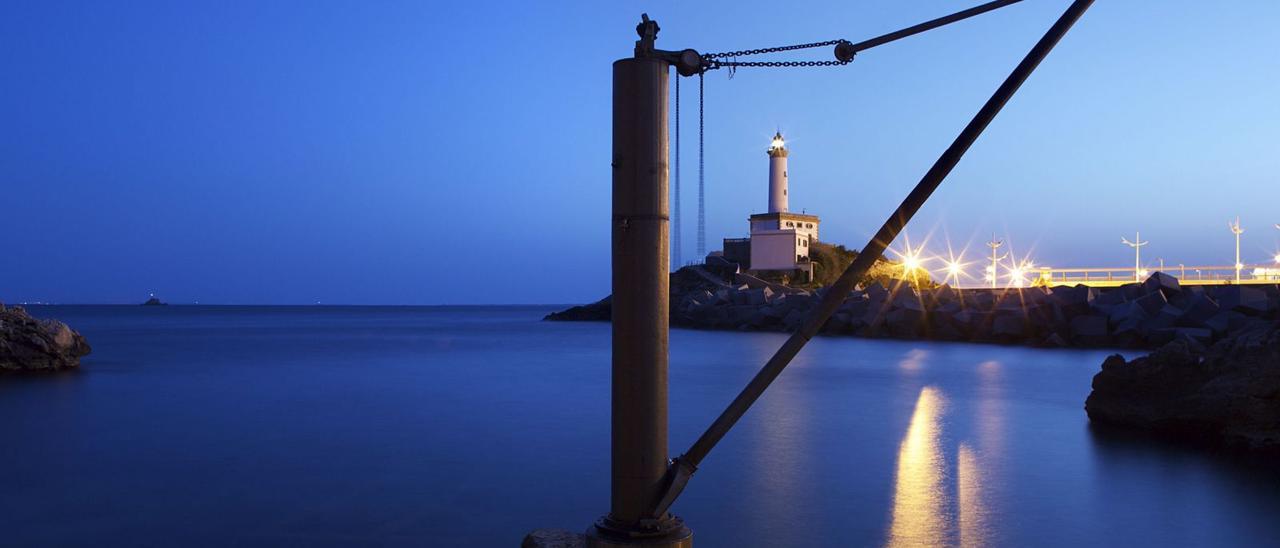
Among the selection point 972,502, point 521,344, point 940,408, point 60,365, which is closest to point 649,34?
point 972,502

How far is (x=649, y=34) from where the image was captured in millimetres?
1929

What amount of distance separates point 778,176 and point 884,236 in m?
59.9

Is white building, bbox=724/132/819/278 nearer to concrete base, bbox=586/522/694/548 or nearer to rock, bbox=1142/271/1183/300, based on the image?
rock, bbox=1142/271/1183/300

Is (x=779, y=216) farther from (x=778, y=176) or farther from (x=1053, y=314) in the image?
(x=1053, y=314)

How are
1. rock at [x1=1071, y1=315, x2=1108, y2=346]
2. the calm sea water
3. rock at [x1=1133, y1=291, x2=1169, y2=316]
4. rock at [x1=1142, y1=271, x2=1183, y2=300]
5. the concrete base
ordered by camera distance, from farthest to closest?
rock at [x1=1142, y1=271, x2=1183, y2=300], rock at [x1=1071, y1=315, x2=1108, y2=346], rock at [x1=1133, y1=291, x2=1169, y2=316], the calm sea water, the concrete base

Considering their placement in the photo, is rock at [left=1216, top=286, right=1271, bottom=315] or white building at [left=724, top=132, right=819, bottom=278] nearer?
rock at [left=1216, top=286, right=1271, bottom=315]

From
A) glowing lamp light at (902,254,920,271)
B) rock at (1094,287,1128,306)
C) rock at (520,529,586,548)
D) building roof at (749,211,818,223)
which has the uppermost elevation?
building roof at (749,211,818,223)

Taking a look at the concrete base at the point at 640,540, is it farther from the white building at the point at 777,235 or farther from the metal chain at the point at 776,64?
the white building at the point at 777,235

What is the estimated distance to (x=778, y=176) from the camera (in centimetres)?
6088

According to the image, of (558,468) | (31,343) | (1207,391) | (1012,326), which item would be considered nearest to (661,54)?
(558,468)

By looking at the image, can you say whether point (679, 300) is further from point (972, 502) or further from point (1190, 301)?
point (972, 502)

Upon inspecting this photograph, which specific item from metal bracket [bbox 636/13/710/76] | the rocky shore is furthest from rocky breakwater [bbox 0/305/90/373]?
the rocky shore

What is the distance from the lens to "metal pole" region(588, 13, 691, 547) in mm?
1902

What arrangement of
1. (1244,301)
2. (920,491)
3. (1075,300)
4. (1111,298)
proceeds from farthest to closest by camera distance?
(1111,298)
(1075,300)
(1244,301)
(920,491)
